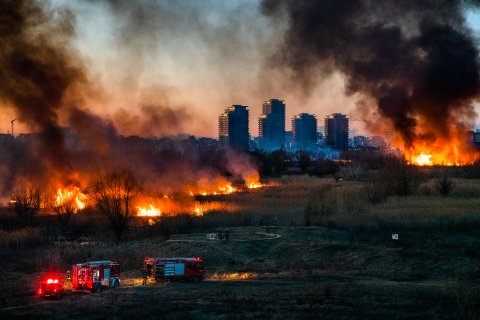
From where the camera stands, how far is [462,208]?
54062 millimetres

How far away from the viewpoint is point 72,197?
62906 millimetres

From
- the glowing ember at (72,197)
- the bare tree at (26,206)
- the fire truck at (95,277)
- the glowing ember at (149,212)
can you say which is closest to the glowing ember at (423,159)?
the glowing ember at (149,212)

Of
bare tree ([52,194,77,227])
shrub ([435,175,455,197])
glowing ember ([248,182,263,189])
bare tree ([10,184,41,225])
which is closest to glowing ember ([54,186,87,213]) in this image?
bare tree ([52,194,77,227])

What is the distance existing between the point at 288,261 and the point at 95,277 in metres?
12.9

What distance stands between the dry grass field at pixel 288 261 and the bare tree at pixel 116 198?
1.50 metres

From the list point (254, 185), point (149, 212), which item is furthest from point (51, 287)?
point (254, 185)

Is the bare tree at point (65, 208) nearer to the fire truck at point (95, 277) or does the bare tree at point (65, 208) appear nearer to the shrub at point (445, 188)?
the fire truck at point (95, 277)

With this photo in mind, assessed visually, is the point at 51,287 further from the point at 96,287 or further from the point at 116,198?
the point at 116,198

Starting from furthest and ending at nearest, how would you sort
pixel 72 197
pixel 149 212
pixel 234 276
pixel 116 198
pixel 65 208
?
1. pixel 72 197
2. pixel 149 212
3. pixel 65 208
4. pixel 116 198
5. pixel 234 276

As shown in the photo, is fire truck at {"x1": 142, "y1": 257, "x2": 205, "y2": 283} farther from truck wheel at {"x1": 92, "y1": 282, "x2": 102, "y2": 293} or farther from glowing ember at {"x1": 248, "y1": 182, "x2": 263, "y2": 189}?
glowing ember at {"x1": 248, "y1": 182, "x2": 263, "y2": 189}

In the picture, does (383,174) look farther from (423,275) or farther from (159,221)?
(423,275)

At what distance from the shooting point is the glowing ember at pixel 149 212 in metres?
57.4

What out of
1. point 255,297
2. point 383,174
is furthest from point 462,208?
point 255,297

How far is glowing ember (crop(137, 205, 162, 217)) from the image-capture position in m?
57.4
